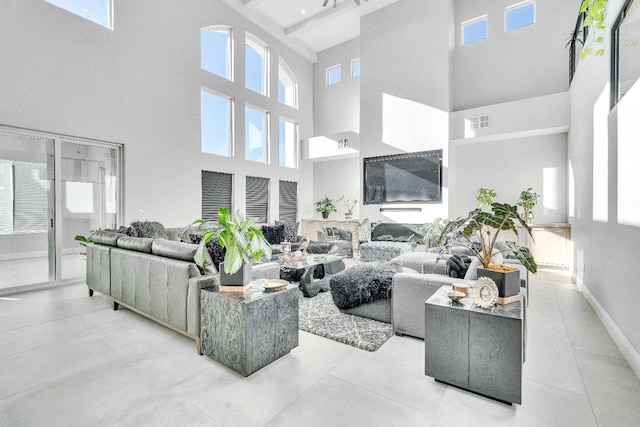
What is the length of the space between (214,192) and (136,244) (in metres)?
3.88

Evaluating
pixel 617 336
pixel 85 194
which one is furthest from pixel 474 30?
pixel 85 194

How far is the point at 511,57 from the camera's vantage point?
6.16 m

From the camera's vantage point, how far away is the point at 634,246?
2248mm

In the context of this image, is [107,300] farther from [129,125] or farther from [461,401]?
[461,401]

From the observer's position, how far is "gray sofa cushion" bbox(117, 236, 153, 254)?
3037mm

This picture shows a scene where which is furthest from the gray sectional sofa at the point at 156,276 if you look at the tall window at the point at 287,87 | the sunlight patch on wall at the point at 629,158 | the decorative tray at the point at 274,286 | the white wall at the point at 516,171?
the tall window at the point at 287,87

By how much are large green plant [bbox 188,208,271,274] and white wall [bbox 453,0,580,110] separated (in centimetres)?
634

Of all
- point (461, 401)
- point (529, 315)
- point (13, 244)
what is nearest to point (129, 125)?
point (13, 244)

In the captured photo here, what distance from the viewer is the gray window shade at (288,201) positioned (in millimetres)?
8594

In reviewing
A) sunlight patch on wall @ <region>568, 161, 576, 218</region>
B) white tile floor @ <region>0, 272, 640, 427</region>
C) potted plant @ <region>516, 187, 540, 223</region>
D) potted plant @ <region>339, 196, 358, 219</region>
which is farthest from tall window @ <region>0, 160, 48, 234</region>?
sunlight patch on wall @ <region>568, 161, 576, 218</region>

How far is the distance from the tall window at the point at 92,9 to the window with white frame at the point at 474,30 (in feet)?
23.2

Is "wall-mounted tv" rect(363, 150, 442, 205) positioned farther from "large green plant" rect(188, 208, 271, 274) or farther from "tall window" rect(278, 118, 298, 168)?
"large green plant" rect(188, 208, 271, 274)

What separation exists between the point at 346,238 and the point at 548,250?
3940 mm

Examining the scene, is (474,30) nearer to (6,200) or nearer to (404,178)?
(404,178)
